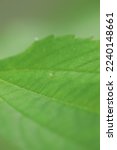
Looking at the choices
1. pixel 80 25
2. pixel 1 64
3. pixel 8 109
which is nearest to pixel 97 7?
pixel 80 25

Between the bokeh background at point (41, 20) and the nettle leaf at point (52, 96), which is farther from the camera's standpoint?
the bokeh background at point (41, 20)

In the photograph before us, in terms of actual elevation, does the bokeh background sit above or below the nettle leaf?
above

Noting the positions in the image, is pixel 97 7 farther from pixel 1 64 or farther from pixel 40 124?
pixel 40 124

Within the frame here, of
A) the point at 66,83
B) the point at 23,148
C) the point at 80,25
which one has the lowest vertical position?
the point at 23,148

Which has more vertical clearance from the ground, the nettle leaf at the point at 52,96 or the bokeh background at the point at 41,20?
the bokeh background at the point at 41,20

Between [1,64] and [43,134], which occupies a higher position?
[1,64]
